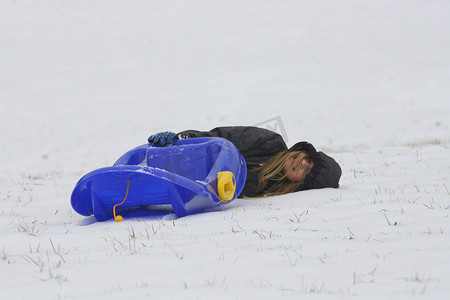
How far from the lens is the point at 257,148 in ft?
15.6

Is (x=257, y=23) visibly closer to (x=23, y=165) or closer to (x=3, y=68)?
(x=3, y=68)

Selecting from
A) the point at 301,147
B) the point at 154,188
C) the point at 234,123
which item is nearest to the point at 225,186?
the point at 154,188

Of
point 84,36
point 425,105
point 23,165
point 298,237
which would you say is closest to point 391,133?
point 425,105

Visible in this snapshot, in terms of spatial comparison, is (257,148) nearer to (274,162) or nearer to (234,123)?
(274,162)

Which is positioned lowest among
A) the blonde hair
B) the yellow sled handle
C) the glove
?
the blonde hair

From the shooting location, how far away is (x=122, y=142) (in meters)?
13.5

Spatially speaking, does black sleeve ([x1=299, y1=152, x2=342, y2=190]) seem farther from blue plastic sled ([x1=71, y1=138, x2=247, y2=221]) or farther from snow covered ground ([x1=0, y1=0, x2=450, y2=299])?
blue plastic sled ([x1=71, y1=138, x2=247, y2=221])

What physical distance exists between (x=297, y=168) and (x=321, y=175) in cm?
24

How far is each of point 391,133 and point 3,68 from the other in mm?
14428

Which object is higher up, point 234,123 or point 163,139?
point 163,139

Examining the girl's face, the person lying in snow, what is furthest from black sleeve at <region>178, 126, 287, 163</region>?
the girl's face

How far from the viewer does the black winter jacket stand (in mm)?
4461

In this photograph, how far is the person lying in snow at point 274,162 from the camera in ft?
14.5

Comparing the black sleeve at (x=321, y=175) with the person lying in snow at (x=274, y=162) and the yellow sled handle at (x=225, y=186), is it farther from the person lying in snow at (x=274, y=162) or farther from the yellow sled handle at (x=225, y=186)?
the yellow sled handle at (x=225, y=186)
